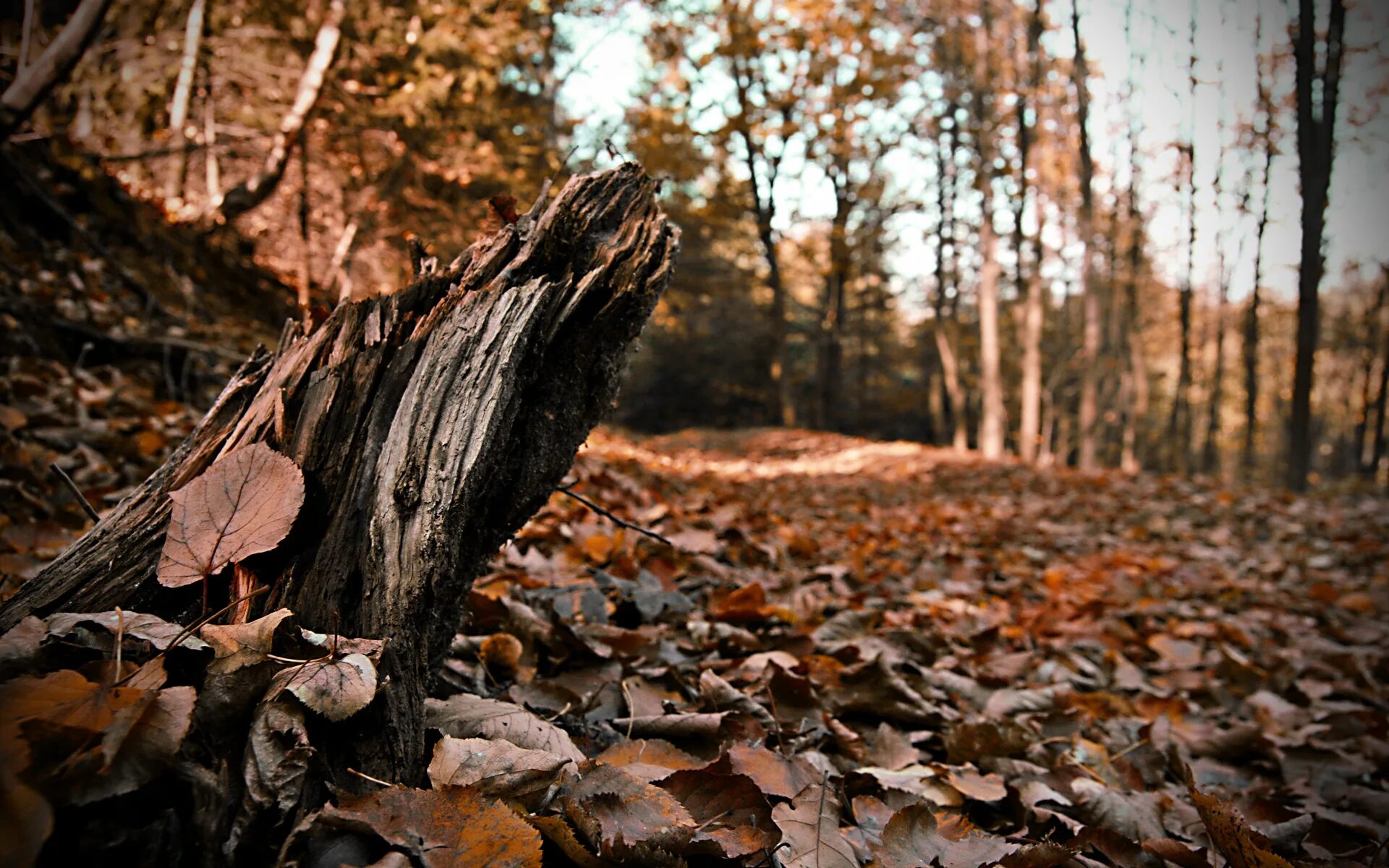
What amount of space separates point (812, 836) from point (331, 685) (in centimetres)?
65

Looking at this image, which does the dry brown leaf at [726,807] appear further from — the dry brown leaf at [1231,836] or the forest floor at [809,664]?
the dry brown leaf at [1231,836]

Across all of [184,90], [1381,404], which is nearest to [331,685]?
[184,90]

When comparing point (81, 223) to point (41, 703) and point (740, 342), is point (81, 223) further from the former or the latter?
point (740, 342)

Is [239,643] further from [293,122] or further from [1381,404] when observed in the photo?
[1381,404]

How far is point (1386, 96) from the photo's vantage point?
12.4m

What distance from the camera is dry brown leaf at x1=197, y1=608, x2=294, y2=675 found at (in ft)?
2.46

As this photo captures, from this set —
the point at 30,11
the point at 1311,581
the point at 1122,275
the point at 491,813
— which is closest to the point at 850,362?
the point at 1122,275

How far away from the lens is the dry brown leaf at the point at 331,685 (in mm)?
737

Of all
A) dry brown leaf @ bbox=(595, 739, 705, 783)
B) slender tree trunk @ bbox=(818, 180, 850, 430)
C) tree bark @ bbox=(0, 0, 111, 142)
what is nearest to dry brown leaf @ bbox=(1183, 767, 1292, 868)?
dry brown leaf @ bbox=(595, 739, 705, 783)

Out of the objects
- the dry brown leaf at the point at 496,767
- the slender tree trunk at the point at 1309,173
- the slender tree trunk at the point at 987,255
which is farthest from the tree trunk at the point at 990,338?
the dry brown leaf at the point at 496,767

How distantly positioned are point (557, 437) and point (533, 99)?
12.5 meters

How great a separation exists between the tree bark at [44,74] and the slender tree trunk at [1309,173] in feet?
40.3

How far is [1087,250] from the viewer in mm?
12539

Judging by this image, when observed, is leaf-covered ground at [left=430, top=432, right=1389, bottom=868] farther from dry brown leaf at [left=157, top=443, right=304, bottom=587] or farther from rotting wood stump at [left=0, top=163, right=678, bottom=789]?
dry brown leaf at [left=157, top=443, right=304, bottom=587]
